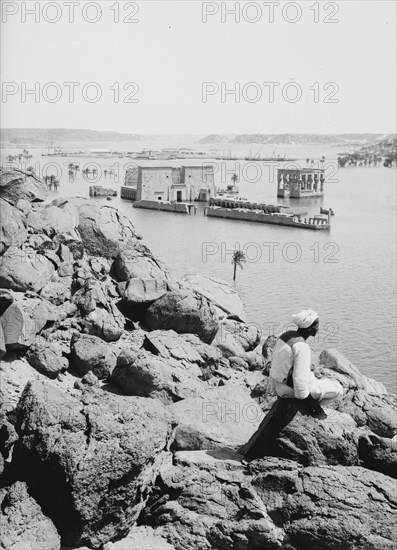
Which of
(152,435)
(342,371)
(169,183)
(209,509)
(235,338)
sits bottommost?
(209,509)

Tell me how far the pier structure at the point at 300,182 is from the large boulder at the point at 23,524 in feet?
193

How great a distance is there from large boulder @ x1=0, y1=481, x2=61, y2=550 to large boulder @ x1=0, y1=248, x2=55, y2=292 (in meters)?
3.22

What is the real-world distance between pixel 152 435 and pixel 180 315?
2894 mm

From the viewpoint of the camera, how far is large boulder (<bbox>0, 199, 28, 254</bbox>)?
33.9 feet

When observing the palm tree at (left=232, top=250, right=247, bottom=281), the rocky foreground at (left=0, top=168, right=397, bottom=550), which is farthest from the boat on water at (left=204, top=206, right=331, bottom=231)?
the rocky foreground at (left=0, top=168, right=397, bottom=550)

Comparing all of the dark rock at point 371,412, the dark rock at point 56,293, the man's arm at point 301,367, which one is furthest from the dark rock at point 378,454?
the dark rock at point 56,293

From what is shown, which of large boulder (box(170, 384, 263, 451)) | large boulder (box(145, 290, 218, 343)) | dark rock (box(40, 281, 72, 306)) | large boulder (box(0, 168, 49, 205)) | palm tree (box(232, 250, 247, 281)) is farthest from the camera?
palm tree (box(232, 250, 247, 281))

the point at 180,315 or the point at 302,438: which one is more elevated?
the point at 180,315

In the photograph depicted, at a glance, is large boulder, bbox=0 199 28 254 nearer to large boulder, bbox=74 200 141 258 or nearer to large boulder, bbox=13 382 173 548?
large boulder, bbox=74 200 141 258

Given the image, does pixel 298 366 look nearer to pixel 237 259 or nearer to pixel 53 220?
pixel 53 220

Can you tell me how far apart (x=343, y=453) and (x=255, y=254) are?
90.9ft

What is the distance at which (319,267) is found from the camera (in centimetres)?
3225

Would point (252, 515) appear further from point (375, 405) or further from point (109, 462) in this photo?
point (375, 405)

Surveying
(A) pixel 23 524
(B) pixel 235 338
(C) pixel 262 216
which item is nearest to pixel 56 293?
(B) pixel 235 338
